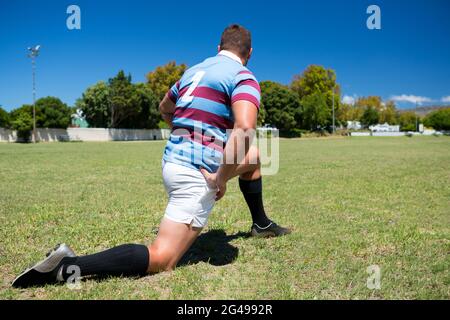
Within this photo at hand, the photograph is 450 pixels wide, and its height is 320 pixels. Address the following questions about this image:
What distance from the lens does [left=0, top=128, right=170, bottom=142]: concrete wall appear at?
55.4 meters

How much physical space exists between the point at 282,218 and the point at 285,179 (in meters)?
4.47

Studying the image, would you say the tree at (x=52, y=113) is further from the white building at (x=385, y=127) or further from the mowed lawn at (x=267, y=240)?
the white building at (x=385, y=127)

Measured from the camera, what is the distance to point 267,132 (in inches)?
2581

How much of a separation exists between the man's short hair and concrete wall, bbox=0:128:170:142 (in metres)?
60.2

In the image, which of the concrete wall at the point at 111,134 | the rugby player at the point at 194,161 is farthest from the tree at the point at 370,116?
the rugby player at the point at 194,161

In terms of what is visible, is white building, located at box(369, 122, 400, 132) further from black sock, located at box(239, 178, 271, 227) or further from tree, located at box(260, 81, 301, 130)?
black sock, located at box(239, 178, 271, 227)

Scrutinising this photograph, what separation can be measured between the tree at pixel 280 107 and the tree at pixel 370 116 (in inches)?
1506

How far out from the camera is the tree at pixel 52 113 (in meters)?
58.7

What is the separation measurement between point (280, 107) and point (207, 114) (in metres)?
66.9

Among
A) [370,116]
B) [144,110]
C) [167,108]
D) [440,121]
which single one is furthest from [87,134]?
[440,121]

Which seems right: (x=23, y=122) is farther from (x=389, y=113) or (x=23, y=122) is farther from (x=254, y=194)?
(x=389, y=113)
